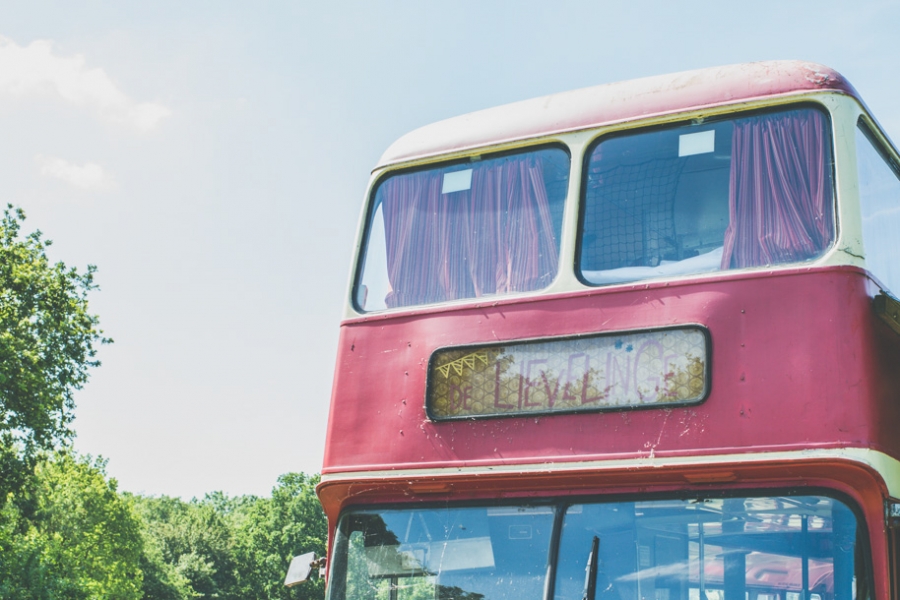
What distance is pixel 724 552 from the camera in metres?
4.72

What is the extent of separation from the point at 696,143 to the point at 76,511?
174ft

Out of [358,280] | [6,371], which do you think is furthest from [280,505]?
[358,280]

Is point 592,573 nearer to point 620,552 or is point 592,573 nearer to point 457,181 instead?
point 620,552

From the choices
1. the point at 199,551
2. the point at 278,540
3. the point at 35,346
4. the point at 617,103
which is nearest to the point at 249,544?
the point at 278,540

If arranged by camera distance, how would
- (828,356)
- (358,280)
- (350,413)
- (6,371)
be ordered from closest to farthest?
(828,356) → (350,413) → (358,280) → (6,371)

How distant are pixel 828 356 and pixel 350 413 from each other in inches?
96.6

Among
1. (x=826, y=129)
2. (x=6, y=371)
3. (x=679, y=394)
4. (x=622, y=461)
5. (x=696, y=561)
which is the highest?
(x=6, y=371)

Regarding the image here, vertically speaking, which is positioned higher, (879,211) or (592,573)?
(879,211)

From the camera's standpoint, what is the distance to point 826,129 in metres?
5.19

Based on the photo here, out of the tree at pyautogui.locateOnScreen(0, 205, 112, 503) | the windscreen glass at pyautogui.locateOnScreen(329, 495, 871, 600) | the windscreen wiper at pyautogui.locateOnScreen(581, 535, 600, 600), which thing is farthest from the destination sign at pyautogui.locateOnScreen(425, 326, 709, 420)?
the tree at pyautogui.locateOnScreen(0, 205, 112, 503)

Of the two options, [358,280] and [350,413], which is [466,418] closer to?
[350,413]

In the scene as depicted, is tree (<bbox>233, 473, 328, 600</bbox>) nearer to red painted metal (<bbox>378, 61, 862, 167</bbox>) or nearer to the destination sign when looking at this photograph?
red painted metal (<bbox>378, 61, 862, 167</bbox>)

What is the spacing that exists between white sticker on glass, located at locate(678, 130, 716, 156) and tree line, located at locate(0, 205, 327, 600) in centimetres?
2413

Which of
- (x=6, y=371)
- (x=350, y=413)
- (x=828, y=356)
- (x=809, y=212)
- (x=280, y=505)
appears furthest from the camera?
(x=280, y=505)
